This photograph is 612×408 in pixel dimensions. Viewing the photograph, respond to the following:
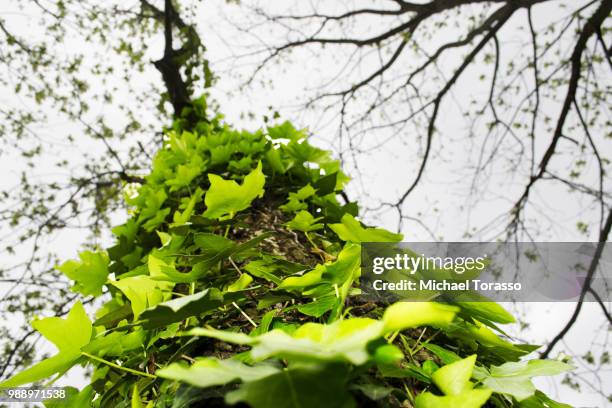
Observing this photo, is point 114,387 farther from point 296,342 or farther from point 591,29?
point 591,29

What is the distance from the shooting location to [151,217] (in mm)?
1419

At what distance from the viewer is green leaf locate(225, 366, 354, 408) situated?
29 centimetres

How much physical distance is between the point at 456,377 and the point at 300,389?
25cm

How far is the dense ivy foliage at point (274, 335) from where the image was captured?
291 millimetres

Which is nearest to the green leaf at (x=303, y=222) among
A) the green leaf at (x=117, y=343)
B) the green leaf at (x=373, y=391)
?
the green leaf at (x=117, y=343)

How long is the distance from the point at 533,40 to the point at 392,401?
4039 millimetres

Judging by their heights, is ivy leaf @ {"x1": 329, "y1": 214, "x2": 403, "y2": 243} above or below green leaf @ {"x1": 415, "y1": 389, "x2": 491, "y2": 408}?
above

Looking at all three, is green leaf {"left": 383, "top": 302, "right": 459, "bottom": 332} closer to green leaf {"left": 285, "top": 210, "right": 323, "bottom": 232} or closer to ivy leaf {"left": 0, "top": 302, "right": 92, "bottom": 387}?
ivy leaf {"left": 0, "top": 302, "right": 92, "bottom": 387}

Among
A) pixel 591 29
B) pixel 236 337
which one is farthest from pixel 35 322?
pixel 591 29

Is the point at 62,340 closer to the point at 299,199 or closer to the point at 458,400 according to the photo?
Result: the point at 458,400

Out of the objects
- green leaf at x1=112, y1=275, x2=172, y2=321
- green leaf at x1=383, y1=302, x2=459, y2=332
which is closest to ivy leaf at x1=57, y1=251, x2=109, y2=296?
green leaf at x1=112, y1=275, x2=172, y2=321

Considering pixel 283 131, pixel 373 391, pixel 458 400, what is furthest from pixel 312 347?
pixel 283 131

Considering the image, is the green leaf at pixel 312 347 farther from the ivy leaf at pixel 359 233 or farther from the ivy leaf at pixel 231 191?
the ivy leaf at pixel 231 191

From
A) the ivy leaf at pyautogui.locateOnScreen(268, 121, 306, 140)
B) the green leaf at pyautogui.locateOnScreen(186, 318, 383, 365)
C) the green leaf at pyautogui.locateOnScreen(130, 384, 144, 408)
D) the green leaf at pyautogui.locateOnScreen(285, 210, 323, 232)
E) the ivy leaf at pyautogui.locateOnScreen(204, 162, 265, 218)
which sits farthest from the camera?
the ivy leaf at pyautogui.locateOnScreen(268, 121, 306, 140)
